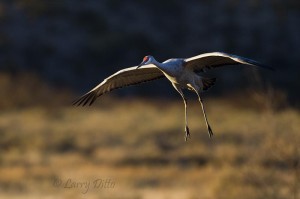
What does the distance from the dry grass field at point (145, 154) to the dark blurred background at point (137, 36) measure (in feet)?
25.4

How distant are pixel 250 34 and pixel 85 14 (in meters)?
8.52

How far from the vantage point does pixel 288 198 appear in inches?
643

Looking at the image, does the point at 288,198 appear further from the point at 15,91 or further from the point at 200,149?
the point at 15,91

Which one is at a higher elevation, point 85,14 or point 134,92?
point 85,14

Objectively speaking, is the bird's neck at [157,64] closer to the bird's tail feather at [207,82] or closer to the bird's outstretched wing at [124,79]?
the bird's tail feather at [207,82]

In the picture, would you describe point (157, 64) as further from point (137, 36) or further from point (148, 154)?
point (137, 36)

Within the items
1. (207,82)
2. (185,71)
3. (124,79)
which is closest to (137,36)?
(124,79)

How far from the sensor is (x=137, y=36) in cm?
4644

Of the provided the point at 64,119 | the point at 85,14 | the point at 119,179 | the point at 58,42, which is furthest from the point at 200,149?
the point at 85,14
